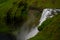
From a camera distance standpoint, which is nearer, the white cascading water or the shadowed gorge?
the shadowed gorge

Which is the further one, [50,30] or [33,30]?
[33,30]

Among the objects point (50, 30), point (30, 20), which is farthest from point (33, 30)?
point (50, 30)

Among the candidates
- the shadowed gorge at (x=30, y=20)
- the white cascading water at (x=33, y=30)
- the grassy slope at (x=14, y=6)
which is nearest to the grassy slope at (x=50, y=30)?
the shadowed gorge at (x=30, y=20)

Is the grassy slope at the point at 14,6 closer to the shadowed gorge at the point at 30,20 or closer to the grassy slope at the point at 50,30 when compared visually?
the shadowed gorge at the point at 30,20

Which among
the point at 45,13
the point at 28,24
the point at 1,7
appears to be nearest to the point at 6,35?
the point at 28,24

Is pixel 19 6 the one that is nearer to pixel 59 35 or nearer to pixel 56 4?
pixel 56 4

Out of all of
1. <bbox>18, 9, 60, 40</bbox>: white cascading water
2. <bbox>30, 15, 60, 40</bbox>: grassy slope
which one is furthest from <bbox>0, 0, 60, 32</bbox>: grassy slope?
<bbox>30, 15, 60, 40</bbox>: grassy slope

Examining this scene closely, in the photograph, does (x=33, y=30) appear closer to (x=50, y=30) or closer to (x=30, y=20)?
(x=30, y=20)

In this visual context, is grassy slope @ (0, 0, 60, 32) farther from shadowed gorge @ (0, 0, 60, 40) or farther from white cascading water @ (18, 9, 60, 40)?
white cascading water @ (18, 9, 60, 40)
